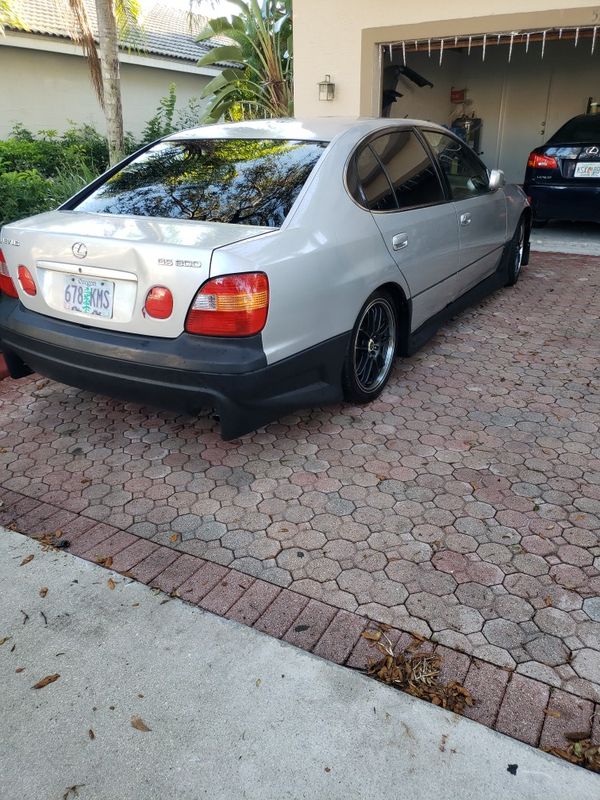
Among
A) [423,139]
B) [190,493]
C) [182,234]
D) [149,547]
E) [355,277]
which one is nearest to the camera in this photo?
[149,547]

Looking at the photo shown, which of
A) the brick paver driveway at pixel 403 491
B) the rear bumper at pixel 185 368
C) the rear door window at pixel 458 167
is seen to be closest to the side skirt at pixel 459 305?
the brick paver driveway at pixel 403 491

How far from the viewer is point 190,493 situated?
3.21m

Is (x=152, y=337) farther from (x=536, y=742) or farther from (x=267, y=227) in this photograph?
(x=536, y=742)

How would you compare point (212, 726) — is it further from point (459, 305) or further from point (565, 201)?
point (565, 201)

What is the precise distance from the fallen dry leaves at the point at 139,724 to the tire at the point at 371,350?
216 centimetres

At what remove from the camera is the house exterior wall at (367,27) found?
7.35 meters

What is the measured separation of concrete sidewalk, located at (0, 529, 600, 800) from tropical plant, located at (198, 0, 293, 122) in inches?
397

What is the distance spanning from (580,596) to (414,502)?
2.80ft

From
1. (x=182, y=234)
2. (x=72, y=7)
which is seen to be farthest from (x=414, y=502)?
(x=72, y=7)

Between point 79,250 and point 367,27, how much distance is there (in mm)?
6875

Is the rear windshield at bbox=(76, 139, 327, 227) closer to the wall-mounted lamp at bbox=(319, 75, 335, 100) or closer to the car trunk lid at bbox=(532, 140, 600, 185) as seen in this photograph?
the wall-mounted lamp at bbox=(319, 75, 335, 100)

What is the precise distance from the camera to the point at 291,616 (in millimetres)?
2406

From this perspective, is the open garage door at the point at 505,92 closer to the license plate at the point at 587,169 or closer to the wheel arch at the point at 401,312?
the license plate at the point at 587,169

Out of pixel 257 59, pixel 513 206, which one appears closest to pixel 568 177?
pixel 513 206
